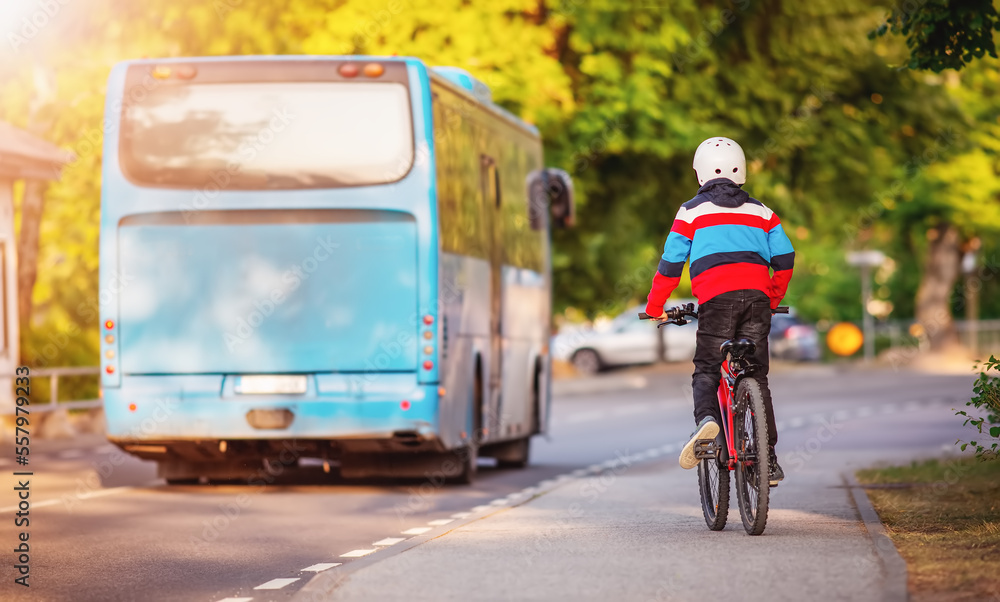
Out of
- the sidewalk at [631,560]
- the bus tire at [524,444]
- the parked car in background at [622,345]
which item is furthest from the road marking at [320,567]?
the parked car in background at [622,345]

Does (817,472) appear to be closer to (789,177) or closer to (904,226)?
(789,177)

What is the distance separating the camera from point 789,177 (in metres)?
31.2

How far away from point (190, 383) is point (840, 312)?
54.5 m

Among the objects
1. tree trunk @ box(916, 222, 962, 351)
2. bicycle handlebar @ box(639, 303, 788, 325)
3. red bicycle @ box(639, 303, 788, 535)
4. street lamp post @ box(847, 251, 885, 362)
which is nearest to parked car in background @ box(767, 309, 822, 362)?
street lamp post @ box(847, 251, 885, 362)

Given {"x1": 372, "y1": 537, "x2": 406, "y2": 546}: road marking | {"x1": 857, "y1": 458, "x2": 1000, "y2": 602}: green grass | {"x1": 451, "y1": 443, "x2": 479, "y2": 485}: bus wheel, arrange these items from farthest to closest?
{"x1": 451, "y1": 443, "x2": 479, "y2": 485}: bus wheel, {"x1": 372, "y1": 537, "x2": 406, "y2": 546}: road marking, {"x1": 857, "y1": 458, "x2": 1000, "y2": 602}: green grass

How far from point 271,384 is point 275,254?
1021mm

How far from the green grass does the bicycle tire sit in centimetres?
90

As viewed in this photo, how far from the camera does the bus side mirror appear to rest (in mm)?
20062

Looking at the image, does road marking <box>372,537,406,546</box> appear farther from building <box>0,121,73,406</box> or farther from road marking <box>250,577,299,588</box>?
building <box>0,121,73,406</box>

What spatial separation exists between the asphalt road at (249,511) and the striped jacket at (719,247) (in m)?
2.38

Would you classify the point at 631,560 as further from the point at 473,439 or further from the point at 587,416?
the point at 587,416

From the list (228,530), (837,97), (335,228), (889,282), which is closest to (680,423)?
(837,97)

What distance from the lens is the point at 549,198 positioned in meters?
20.7

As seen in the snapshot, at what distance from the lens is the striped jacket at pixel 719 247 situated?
10242 millimetres
